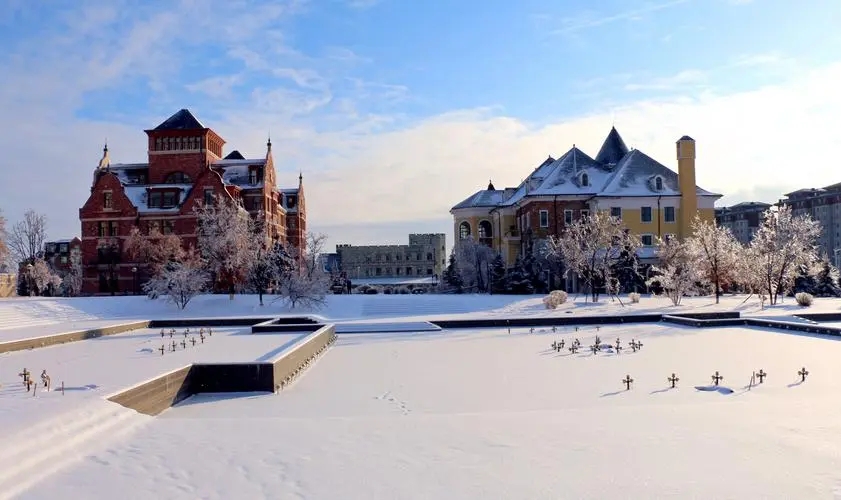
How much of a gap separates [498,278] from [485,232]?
45.8 feet

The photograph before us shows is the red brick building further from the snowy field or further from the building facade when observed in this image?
the building facade

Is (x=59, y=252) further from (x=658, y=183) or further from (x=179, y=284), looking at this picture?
(x=658, y=183)

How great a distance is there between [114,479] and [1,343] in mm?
14661

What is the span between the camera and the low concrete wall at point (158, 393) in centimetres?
996

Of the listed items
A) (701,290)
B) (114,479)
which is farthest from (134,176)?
(114,479)

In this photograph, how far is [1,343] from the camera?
1886 centimetres

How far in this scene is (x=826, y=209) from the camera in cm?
10606

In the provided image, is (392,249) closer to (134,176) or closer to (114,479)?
(134,176)

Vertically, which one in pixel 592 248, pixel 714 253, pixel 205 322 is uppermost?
pixel 592 248

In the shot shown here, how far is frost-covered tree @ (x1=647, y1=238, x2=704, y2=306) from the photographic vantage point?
33.1 metres

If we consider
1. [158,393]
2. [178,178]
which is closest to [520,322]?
[158,393]

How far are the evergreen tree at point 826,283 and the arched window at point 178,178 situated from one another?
4655cm

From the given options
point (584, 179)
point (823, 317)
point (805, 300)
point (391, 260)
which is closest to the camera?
point (823, 317)

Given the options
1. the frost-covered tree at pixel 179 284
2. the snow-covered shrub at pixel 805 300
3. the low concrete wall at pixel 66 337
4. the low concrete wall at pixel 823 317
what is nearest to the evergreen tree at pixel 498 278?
the snow-covered shrub at pixel 805 300
